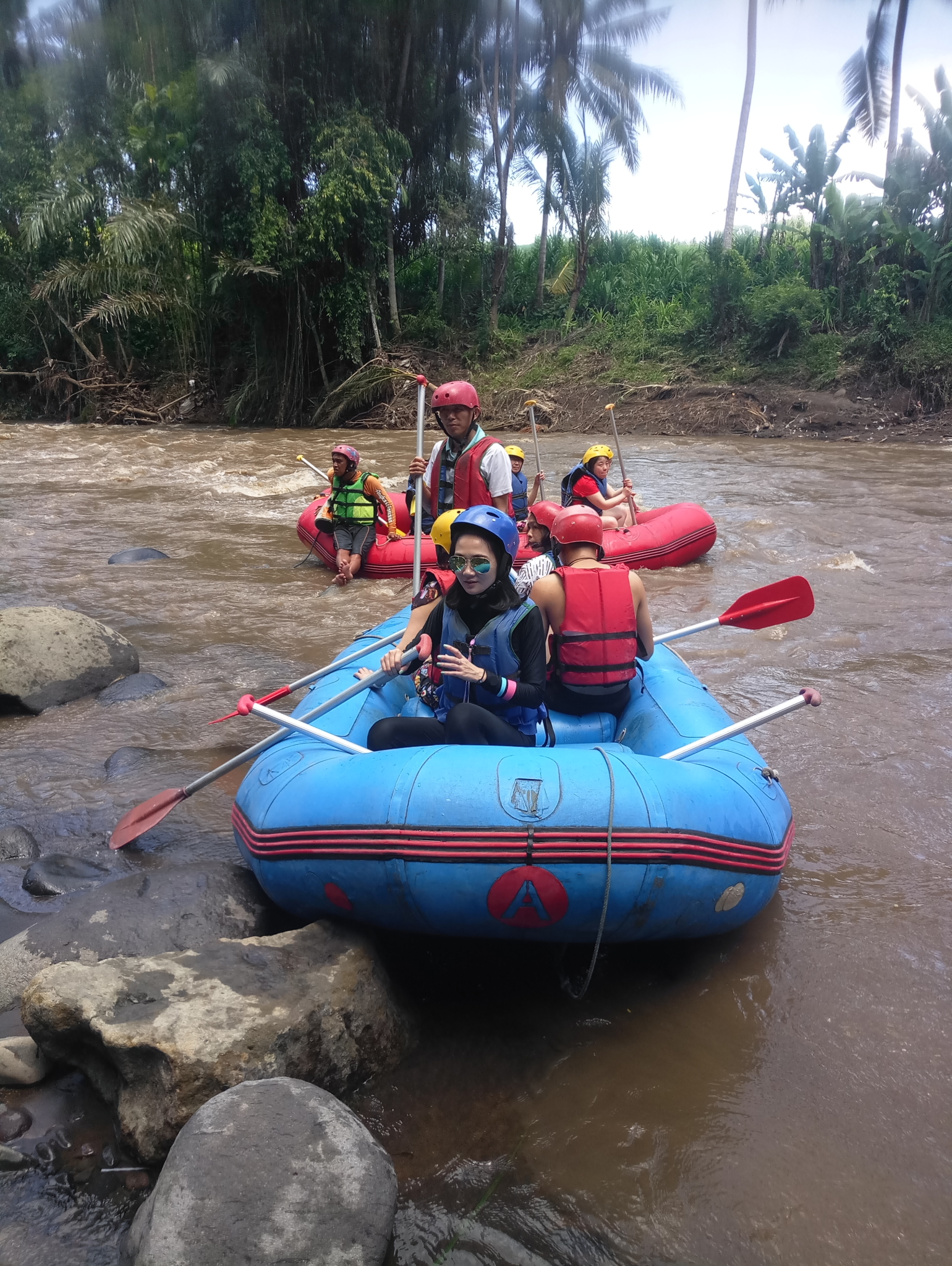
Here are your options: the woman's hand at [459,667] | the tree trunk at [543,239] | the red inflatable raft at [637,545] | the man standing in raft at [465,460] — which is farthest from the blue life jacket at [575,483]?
the tree trunk at [543,239]

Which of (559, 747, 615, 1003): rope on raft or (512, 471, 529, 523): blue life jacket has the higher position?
(512, 471, 529, 523): blue life jacket

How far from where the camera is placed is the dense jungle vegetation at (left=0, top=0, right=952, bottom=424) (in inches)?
640

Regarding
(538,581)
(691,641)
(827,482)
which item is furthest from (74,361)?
(538,581)

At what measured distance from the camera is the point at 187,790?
3340 millimetres

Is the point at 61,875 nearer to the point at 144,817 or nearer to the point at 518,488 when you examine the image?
the point at 144,817

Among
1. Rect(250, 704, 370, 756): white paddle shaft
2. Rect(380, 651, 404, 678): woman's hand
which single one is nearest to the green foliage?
Rect(380, 651, 404, 678): woman's hand

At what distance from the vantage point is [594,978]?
2.79 metres

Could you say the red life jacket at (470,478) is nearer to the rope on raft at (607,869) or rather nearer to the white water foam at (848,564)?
the rope on raft at (607,869)

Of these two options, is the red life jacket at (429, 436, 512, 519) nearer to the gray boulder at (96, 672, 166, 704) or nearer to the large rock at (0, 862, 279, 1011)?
the gray boulder at (96, 672, 166, 704)

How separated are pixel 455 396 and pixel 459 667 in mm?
1895

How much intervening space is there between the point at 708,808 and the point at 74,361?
69.7 ft

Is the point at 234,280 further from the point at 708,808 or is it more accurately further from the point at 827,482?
the point at 708,808

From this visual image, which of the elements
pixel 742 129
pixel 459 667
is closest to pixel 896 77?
pixel 742 129

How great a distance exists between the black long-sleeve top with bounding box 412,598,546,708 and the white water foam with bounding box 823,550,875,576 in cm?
491
